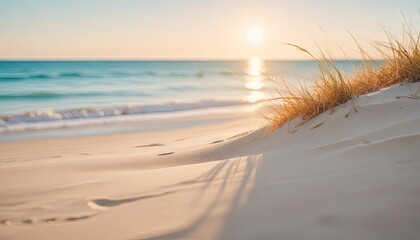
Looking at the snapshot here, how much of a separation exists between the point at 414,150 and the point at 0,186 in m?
2.43

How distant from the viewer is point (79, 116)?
29.9ft

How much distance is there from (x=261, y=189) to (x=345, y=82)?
6.06ft

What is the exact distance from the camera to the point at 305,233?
3.82 feet

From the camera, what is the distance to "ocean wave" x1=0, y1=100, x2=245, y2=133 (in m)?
7.49

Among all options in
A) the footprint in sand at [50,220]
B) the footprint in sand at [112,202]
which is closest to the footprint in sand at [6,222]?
the footprint in sand at [50,220]

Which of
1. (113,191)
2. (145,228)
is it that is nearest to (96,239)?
(145,228)

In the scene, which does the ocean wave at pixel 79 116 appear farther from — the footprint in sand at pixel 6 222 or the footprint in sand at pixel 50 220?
the footprint in sand at pixel 50 220

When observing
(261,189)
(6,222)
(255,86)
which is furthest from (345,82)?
(255,86)

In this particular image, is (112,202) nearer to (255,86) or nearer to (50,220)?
(50,220)

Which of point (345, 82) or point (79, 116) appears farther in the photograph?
point (79, 116)

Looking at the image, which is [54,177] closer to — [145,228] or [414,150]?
[145,228]

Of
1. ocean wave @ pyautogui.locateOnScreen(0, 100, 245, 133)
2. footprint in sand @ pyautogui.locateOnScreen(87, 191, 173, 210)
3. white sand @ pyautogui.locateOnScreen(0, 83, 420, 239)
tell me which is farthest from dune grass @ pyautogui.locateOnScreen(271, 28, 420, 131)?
ocean wave @ pyautogui.locateOnScreen(0, 100, 245, 133)

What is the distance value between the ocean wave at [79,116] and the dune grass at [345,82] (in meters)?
5.47

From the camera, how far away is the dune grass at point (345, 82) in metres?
2.92
